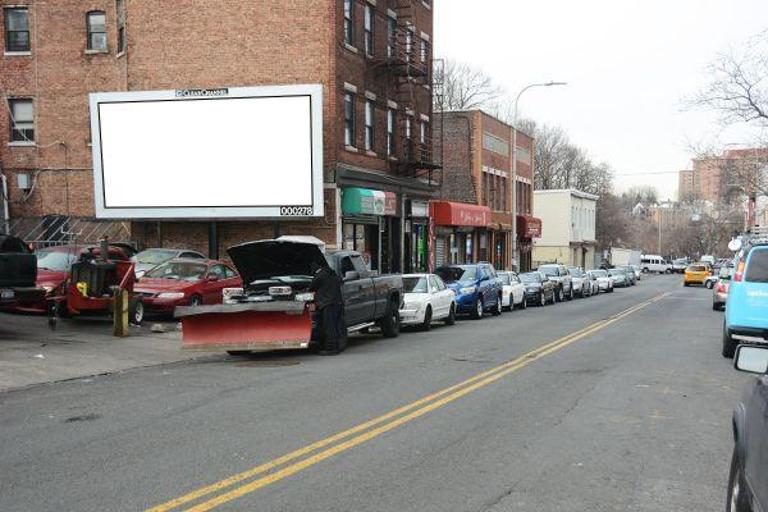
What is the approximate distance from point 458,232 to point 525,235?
37.6ft

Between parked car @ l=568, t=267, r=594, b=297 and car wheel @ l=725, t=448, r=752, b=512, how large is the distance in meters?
35.4

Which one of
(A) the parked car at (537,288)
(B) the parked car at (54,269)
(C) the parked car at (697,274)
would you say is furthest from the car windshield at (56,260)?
(C) the parked car at (697,274)

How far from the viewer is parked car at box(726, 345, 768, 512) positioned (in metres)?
3.25

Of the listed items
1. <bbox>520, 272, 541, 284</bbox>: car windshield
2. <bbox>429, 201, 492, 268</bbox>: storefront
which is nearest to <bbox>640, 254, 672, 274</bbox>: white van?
<bbox>429, 201, 492, 268</bbox>: storefront

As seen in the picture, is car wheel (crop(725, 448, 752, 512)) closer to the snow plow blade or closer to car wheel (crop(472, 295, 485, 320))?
the snow plow blade

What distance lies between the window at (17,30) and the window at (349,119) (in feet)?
48.5

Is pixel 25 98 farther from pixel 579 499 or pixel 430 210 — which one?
pixel 579 499

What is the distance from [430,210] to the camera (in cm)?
3553

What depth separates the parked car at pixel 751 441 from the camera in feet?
10.7

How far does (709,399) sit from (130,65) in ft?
80.7

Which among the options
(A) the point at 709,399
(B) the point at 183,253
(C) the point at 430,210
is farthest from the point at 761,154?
(A) the point at 709,399

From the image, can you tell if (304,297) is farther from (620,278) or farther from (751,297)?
(620,278)

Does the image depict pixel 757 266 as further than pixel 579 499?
Yes

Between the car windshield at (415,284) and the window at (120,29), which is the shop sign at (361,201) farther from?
the window at (120,29)
